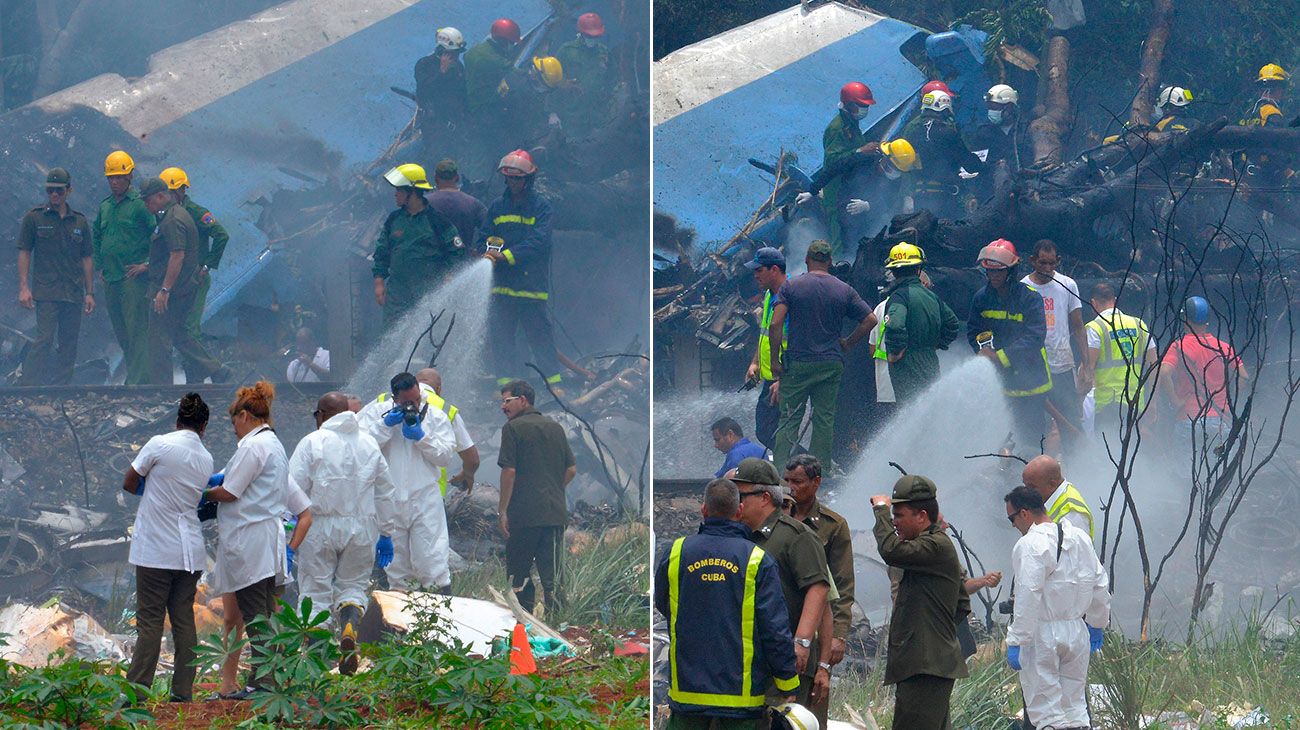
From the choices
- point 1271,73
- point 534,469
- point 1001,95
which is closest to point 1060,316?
point 1001,95

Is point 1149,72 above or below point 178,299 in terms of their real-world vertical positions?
above

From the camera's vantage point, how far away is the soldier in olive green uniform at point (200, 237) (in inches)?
397

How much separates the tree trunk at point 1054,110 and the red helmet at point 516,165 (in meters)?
3.22

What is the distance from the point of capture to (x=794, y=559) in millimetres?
5277

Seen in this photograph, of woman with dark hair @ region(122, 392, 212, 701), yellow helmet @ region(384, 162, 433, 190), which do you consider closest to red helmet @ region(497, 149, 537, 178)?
yellow helmet @ region(384, 162, 433, 190)

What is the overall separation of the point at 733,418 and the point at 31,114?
4.83 meters

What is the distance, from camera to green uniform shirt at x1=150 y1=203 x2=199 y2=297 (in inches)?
396

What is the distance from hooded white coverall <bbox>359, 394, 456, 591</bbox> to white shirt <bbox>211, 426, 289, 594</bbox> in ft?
6.69

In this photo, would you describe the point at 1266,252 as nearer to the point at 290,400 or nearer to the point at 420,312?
the point at 420,312

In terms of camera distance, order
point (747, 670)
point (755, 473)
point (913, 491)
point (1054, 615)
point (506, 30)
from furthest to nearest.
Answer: point (506, 30) → point (1054, 615) → point (913, 491) → point (755, 473) → point (747, 670)

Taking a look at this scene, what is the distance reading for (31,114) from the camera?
1002cm

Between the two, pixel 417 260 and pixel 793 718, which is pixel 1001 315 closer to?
pixel 417 260

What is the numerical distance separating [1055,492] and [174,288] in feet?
18.8

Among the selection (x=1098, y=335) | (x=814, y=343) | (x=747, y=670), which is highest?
(x=747, y=670)
